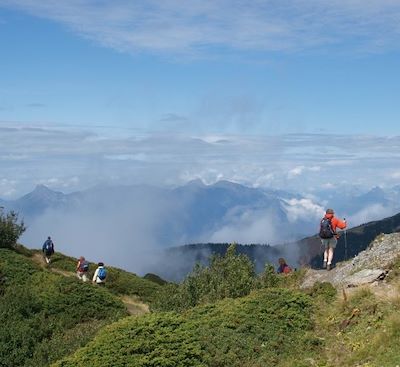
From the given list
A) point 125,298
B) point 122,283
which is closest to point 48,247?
point 122,283

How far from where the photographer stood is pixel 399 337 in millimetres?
12523

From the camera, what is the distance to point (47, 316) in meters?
22.7

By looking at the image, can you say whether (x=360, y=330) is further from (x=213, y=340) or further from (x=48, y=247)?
(x=48, y=247)

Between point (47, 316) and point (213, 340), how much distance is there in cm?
1076

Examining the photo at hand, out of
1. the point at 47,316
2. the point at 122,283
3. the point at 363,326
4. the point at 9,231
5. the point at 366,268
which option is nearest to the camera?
the point at 363,326

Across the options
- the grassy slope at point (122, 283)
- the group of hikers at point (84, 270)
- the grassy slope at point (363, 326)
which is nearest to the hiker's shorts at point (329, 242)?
the grassy slope at point (363, 326)

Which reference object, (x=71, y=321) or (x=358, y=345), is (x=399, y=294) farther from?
(x=71, y=321)

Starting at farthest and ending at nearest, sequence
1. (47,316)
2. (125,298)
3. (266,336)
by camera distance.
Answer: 1. (125,298)
2. (47,316)
3. (266,336)

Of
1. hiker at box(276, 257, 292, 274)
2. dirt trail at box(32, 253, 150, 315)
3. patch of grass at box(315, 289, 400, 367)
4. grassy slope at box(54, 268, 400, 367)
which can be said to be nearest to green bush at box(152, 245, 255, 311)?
hiker at box(276, 257, 292, 274)

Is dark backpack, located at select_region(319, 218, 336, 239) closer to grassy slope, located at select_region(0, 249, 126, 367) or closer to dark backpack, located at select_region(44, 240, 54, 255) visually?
grassy slope, located at select_region(0, 249, 126, 367)

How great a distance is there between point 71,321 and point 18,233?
76.1ft

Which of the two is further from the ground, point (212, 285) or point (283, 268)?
point (283, 268)

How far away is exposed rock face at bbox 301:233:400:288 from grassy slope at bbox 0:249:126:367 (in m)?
8.92

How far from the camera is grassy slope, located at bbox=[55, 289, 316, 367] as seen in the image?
13.5 meters
